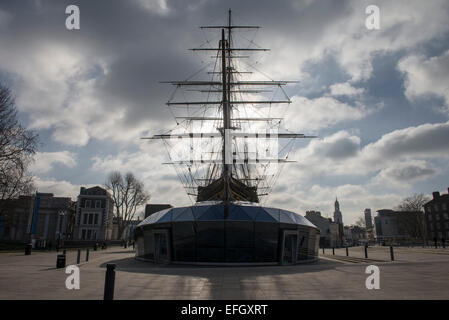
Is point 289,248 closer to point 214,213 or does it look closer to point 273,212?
point 273,212

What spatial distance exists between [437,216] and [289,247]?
77.2 metres

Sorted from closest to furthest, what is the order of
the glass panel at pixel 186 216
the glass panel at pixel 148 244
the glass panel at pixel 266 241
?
the glass panel at pixel 266 241
the glass panel at pixel 186 216
the glass panel at pixel 148 244

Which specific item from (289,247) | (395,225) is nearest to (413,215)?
(395,225)

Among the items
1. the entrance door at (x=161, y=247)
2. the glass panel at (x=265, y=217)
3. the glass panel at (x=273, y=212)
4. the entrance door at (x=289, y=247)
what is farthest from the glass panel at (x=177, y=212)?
the entrance door at (x=289, y=247)

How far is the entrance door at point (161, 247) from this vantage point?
720 inches

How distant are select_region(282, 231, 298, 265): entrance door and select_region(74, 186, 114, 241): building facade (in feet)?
158

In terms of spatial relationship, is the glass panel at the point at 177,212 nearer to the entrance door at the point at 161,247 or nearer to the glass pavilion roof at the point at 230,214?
the glass pavilion roof at the point at 230,214

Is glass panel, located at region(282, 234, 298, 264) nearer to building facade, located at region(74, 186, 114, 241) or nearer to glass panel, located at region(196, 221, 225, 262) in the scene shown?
glass panel, located at region(196, 221, 225, 262)

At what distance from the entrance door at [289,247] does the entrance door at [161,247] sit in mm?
7730

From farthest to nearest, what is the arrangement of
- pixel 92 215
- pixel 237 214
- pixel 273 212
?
pixel 92 215 < pixel 273 212 < pixel 237 214

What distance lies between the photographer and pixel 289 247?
18.3m
